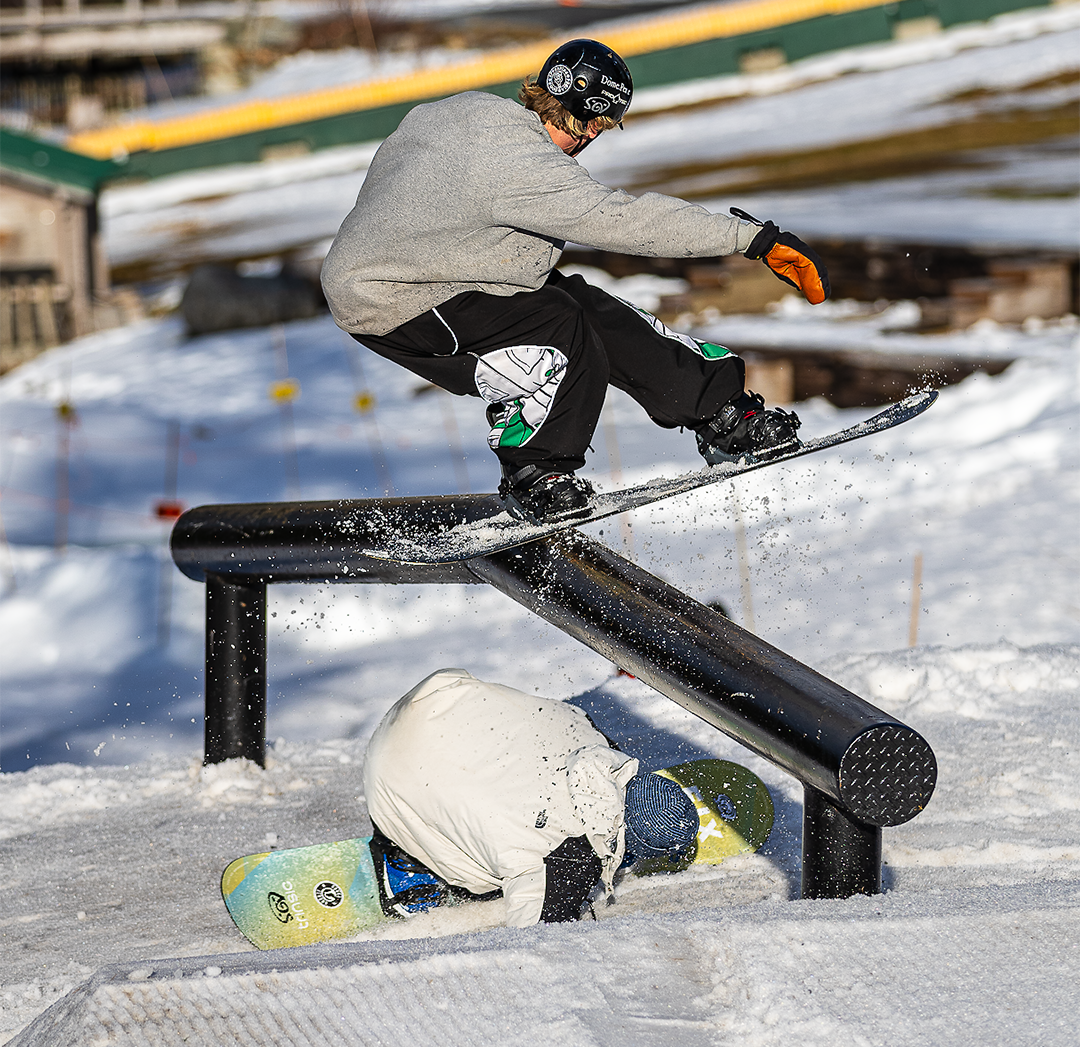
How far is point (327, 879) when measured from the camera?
3.32 m

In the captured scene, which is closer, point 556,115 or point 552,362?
point 556,115

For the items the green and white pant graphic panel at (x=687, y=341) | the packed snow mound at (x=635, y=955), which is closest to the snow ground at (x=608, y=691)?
the packed snow mound at (x=635, y=955)

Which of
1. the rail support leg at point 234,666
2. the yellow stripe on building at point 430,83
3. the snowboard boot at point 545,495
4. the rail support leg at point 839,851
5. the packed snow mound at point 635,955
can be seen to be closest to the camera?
the packed snow mound at point 635,955

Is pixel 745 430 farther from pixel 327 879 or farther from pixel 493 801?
pixel 327 879

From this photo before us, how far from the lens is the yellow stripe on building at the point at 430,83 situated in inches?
1138

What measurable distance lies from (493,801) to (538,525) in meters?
0.77

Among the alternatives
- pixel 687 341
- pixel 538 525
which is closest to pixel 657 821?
pixel 538 525

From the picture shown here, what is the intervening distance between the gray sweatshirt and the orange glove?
0.03 meters

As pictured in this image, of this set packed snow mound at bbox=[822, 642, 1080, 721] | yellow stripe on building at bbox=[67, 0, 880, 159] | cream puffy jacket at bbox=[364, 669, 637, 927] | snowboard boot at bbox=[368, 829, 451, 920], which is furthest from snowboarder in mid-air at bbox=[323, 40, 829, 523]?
yellow stripe on building at bbox=[67, 0, 880, 159]

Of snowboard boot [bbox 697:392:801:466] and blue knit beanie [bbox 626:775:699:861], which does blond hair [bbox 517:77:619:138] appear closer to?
snowboard boot [bbox 697:392:801:466]

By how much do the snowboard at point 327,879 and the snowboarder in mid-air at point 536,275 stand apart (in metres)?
1.01

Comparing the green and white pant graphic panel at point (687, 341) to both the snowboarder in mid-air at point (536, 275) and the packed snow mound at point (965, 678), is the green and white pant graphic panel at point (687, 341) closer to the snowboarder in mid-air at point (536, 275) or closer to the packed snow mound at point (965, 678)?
the snowboarder in mid-air at point (536, 275)

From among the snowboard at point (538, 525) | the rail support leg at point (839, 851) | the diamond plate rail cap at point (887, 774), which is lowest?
the rail support leg at point (839, 851)

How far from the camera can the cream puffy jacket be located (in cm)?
280
